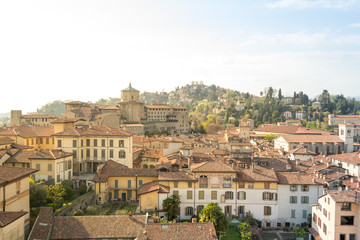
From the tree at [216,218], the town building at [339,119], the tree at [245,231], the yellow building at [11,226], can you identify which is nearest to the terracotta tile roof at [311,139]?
the tree at [245,231]

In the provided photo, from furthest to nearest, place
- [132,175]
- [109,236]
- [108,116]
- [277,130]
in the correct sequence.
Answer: [277,130] → [108,116] → [132,175] → [109,236]

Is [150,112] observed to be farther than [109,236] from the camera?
Yes

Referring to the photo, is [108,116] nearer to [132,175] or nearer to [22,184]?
[132,175]

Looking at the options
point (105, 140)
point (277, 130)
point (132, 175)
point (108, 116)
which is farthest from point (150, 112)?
point (132, 175)

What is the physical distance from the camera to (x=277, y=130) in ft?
341

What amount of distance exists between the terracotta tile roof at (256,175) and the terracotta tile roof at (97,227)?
13.0 meters

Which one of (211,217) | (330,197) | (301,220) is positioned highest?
(330,197)

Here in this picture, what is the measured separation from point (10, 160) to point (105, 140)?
11429 millimetres

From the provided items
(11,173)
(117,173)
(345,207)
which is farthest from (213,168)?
(11,173)

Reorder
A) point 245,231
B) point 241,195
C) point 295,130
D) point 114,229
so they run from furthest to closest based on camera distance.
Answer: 1. point 295,130
2. point 241,195
3. point 245,231
4. point 114,229

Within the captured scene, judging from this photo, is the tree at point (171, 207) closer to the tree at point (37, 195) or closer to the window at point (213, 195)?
the window at point (213, 195)

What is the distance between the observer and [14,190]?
2266 centimetres

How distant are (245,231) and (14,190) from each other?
750 inches

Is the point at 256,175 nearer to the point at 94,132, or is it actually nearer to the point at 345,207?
the point at 345,207
